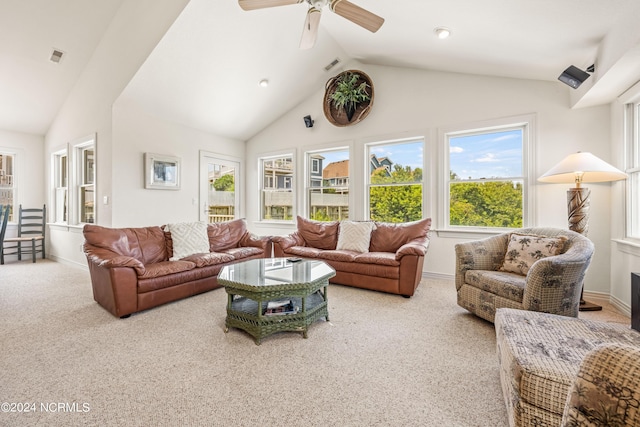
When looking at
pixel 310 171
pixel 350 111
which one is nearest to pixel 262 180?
pixel 310 171

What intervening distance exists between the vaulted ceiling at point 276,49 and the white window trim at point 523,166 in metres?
0.55

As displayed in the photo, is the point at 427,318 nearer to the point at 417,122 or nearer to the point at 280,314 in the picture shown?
the point at 280,314

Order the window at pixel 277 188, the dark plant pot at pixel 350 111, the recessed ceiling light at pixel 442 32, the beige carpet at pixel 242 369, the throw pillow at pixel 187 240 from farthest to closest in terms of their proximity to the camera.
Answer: the window at pixel 277 188 < the dark plant pot at pixel 350 111 < the throw pillow at pixel 187 240 < the recessed ceiling light at pixel 442 32 < the beige carpet at pixel 242 369

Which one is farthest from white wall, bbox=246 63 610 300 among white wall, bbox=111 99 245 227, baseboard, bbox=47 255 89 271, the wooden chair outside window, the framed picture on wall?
the wooden chair outside window

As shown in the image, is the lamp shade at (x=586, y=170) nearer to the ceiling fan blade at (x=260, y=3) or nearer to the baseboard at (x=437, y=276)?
the baseboard at (x=437, y=276)

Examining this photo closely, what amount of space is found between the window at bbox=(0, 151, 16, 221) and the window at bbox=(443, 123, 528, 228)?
25.9 ft

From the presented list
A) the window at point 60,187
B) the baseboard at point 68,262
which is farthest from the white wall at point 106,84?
the window at point 60,187

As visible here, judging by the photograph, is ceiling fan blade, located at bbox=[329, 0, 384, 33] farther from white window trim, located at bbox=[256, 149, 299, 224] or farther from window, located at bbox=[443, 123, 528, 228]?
white window trim, located at bbox=[256, 149, 299, 224]

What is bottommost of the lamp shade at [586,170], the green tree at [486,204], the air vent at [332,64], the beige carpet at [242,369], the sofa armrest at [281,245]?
the beige carpet at [242,369]

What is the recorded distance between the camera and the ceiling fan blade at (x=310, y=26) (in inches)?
98.8

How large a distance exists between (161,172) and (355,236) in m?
3.24

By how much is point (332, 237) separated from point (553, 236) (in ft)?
8.85

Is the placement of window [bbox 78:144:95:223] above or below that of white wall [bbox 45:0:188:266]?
below

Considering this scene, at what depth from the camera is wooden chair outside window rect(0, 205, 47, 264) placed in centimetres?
552
